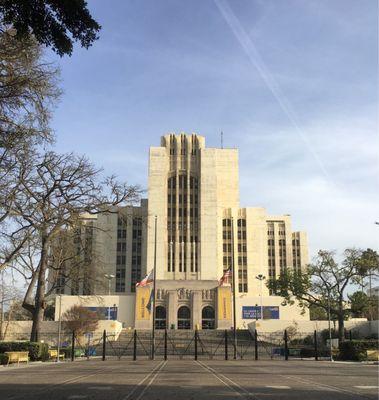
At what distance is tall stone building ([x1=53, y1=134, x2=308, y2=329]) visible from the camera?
95.4m

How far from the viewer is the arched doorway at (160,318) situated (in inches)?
3760

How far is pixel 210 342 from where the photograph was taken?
74.2 meters

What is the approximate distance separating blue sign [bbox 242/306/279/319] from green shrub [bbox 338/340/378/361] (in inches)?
1927

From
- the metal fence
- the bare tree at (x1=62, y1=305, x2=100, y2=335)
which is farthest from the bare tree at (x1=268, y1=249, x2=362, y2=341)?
the bare tree at (x1=62, y1=305, x2=100, y2=335)

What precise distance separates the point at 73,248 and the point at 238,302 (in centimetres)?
5512

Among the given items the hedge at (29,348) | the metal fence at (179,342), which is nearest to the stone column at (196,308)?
the metal fence at (179,342)

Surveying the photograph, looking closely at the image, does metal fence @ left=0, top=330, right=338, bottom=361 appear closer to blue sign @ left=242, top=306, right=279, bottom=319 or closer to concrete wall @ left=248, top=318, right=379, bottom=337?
concrete wall @ left=248, top=318, right=379, bottom=337

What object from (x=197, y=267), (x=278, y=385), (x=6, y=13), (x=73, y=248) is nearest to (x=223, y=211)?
(x=197, y=267)

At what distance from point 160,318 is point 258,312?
17986mm

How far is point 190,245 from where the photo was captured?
347 ft

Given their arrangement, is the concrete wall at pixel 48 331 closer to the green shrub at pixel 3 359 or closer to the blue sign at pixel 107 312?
the blue sign at pixel 107 312

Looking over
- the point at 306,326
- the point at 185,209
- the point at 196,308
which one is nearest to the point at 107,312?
the point at 196,308

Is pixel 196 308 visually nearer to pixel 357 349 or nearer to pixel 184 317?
pixel 184 317

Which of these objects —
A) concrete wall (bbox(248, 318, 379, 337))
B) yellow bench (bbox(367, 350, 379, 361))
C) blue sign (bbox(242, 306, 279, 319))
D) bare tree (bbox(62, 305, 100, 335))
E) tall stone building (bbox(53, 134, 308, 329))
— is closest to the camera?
yellow bench (bbox(367, 350, 379, 361))
